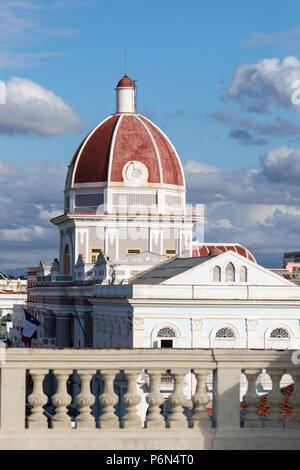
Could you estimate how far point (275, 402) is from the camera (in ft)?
34.2

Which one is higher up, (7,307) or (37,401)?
(7,307)

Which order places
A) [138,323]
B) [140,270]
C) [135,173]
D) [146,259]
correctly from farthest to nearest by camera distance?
[135,173] < [146,259] < [140,270] < [138,323]

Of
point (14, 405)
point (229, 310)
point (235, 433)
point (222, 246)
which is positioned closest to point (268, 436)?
A: point (235, 433)

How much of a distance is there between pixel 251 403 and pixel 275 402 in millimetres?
234

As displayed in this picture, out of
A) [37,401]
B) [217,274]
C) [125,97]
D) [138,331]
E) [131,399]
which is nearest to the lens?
[37,401]

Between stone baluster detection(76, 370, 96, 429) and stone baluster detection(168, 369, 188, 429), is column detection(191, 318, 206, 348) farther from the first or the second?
stone baluster detection(76, 370, 96, 429)

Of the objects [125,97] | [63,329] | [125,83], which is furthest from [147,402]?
[125,83]

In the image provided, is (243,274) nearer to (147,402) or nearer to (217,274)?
(217,274)

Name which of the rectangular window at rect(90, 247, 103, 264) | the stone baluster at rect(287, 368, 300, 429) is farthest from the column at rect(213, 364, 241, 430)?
the rectangular window at rect(90, 247, 103, 264)

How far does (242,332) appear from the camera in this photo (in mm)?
46312

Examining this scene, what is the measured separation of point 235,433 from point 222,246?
210ft
